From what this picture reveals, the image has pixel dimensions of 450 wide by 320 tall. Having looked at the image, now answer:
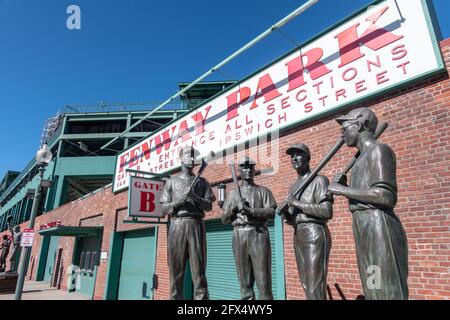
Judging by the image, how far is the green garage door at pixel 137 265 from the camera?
10.1 m

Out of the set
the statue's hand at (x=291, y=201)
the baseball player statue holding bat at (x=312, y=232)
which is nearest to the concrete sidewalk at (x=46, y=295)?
the baseball player statue holding bat at (x=312, y=232)

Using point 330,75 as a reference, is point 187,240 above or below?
below

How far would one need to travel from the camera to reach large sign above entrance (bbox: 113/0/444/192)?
4.92 meters

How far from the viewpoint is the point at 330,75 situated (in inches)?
234

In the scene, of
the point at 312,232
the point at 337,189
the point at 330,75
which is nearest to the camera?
the point at 337,189

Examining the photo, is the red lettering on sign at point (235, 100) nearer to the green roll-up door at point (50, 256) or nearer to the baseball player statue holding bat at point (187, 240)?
the baseball player statue holding bat at point (187, 240)

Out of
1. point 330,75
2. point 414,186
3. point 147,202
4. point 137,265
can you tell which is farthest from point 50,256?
point 414,186

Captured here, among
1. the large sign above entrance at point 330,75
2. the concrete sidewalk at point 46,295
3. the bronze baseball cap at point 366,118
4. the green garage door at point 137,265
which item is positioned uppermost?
the large sign above entrance at point 330,75

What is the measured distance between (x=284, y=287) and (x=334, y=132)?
124 inches

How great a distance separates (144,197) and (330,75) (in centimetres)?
602

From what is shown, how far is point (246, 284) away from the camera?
3.63m

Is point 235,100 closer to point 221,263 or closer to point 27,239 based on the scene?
point 221,263

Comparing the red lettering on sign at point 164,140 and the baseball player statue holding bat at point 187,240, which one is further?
the red lettering on sign at point 164,140

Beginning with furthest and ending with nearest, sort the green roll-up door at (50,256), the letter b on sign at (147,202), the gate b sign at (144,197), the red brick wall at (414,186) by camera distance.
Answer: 1. the green roll-up door at (50,256)
2. the letter b on sign at (147,202)
3. the gate b sign at (144,197)
4. the red brick wall at (414,186)
